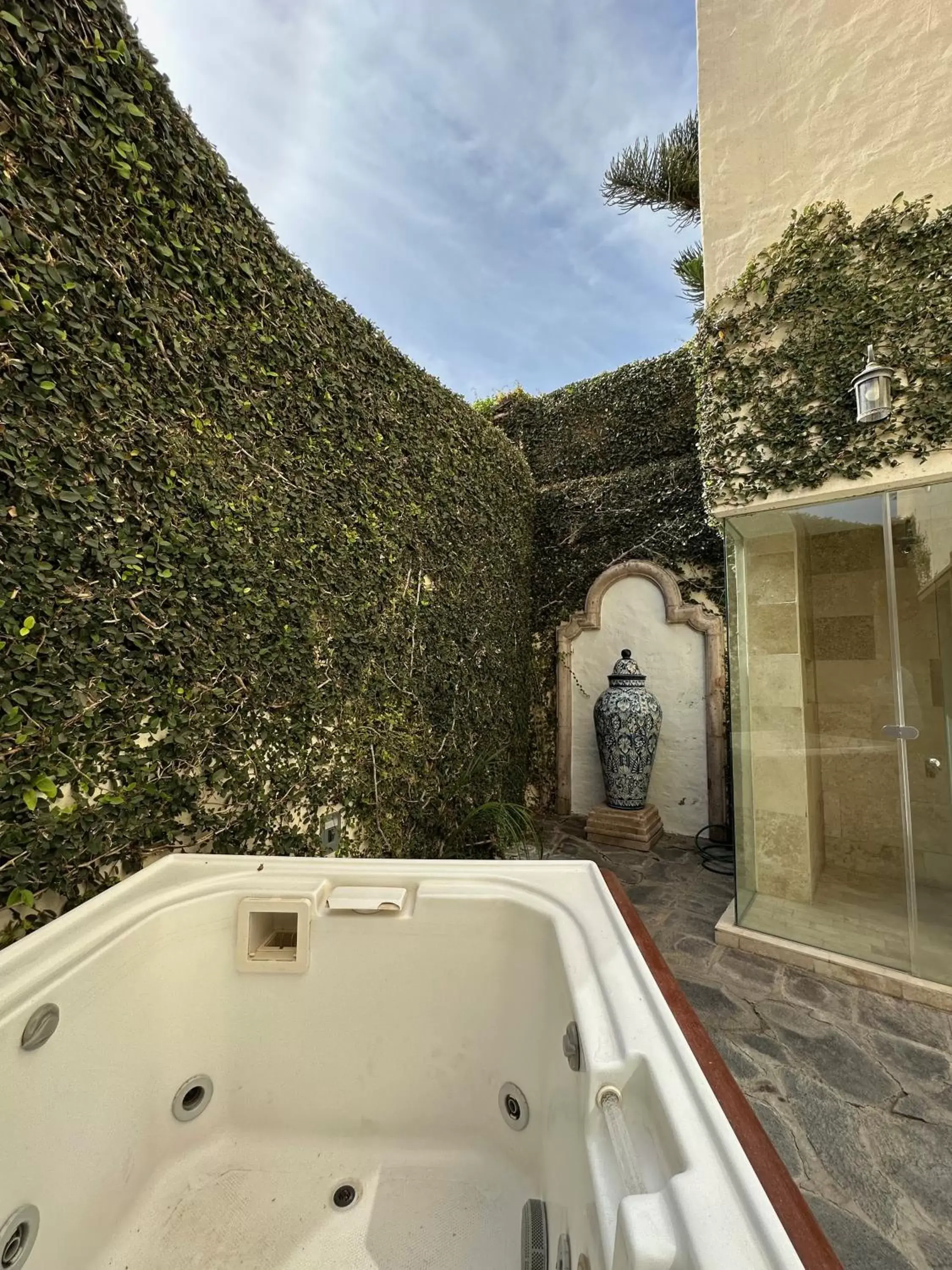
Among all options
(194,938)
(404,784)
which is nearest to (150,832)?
(194,938)

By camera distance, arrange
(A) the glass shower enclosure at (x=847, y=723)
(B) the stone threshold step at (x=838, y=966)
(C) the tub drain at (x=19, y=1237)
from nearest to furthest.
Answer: (C) the tub drain at (x=19, y=1237)
(B) the stone threshold step at (x=838, y=966)
(A) the glass shower enclosure at (x=847, y=723)

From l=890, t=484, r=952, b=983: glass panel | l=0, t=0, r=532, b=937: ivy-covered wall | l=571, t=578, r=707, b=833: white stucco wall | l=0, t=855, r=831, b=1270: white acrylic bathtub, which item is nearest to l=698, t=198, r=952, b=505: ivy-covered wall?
l=890, t=484, r=952, b=983: glass panel

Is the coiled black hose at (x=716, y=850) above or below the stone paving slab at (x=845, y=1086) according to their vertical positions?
above

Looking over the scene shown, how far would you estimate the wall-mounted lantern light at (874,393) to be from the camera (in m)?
2.10

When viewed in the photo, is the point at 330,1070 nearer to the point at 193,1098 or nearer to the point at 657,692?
the point at 193,1098

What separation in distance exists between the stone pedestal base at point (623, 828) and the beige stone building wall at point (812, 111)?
10.6 ft

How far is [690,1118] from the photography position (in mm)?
657

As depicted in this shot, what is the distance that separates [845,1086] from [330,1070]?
1499mm

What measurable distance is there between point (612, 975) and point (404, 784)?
1.69 m

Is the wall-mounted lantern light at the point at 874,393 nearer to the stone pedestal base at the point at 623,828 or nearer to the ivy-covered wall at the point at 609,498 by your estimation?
the ivy-covered wall at the point at 609,498

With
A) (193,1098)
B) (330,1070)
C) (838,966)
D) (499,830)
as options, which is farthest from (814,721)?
(193,1098)

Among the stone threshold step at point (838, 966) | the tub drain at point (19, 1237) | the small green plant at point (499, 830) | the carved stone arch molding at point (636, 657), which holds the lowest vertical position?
the stone threshold step at point (838, 966)

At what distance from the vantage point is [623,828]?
11.7 feet

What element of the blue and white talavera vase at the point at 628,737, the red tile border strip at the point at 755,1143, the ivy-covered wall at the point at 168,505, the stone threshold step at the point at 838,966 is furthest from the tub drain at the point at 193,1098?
the blue and white talavera vase at the point at 628,737
